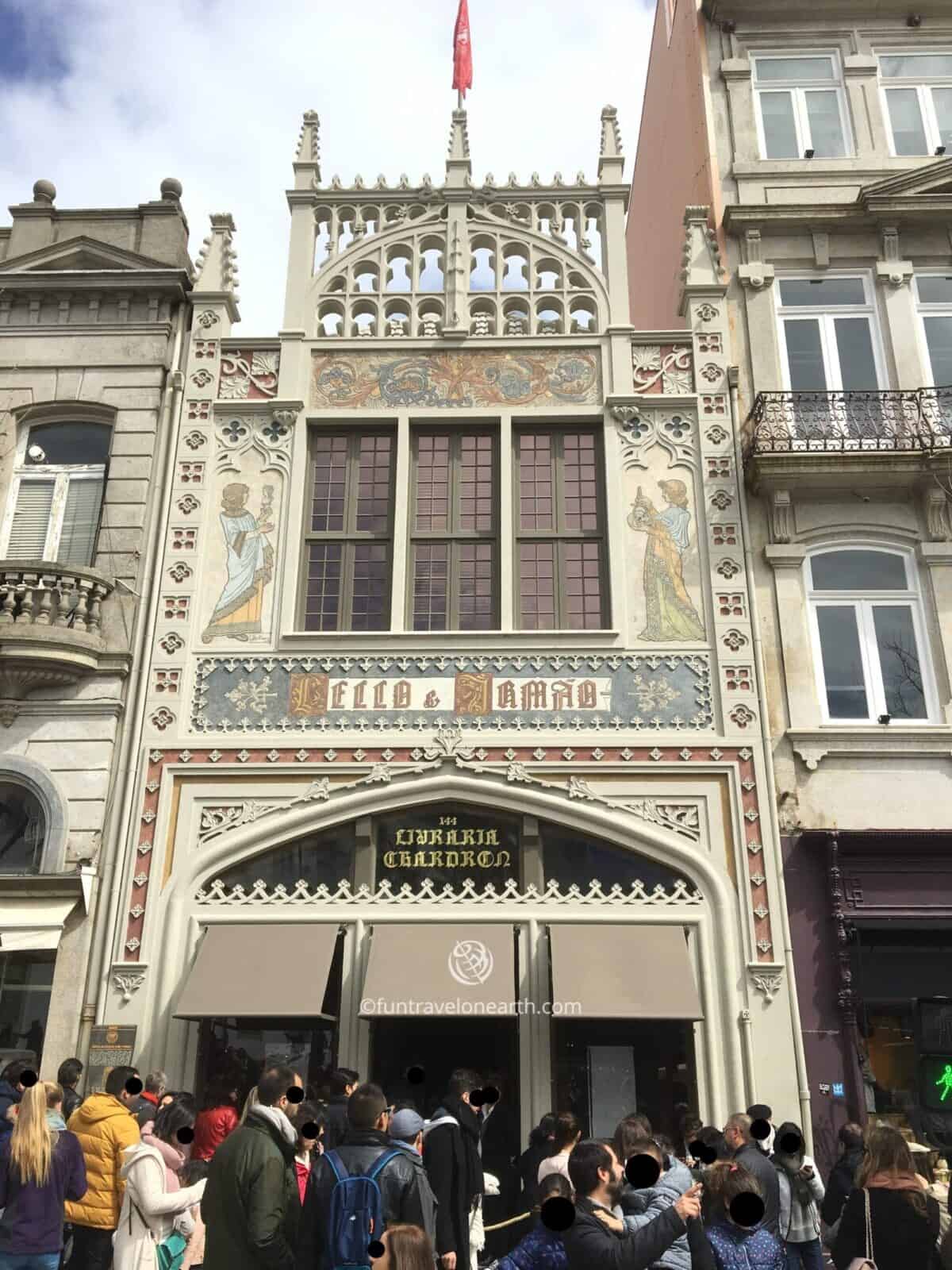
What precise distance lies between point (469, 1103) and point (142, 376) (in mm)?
11834

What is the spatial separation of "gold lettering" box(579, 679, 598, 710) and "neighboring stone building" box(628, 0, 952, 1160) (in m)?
2.38

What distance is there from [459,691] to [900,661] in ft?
19.4

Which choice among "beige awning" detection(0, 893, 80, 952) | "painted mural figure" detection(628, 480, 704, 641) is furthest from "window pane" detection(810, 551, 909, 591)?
"beige awning" detection(0, 893, 80, 952)

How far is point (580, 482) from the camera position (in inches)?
615

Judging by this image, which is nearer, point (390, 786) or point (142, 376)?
point (390, 786)

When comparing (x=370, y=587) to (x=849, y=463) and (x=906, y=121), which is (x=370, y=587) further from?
(x=906, y=121)

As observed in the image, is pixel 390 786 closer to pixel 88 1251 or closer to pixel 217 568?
pixel 217 568

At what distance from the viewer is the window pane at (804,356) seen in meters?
16.0

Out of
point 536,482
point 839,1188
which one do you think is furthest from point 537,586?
point 839,1188

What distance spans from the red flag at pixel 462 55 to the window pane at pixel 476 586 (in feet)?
32.3

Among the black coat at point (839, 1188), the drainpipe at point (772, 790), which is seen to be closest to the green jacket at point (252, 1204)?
the black coat at point (839, 1188)

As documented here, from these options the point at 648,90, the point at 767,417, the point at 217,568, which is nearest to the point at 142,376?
the point at 217,568

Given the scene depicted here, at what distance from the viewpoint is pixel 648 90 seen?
25.1 meters

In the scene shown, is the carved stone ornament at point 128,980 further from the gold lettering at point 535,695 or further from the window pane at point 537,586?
the window pane at point 537,586
